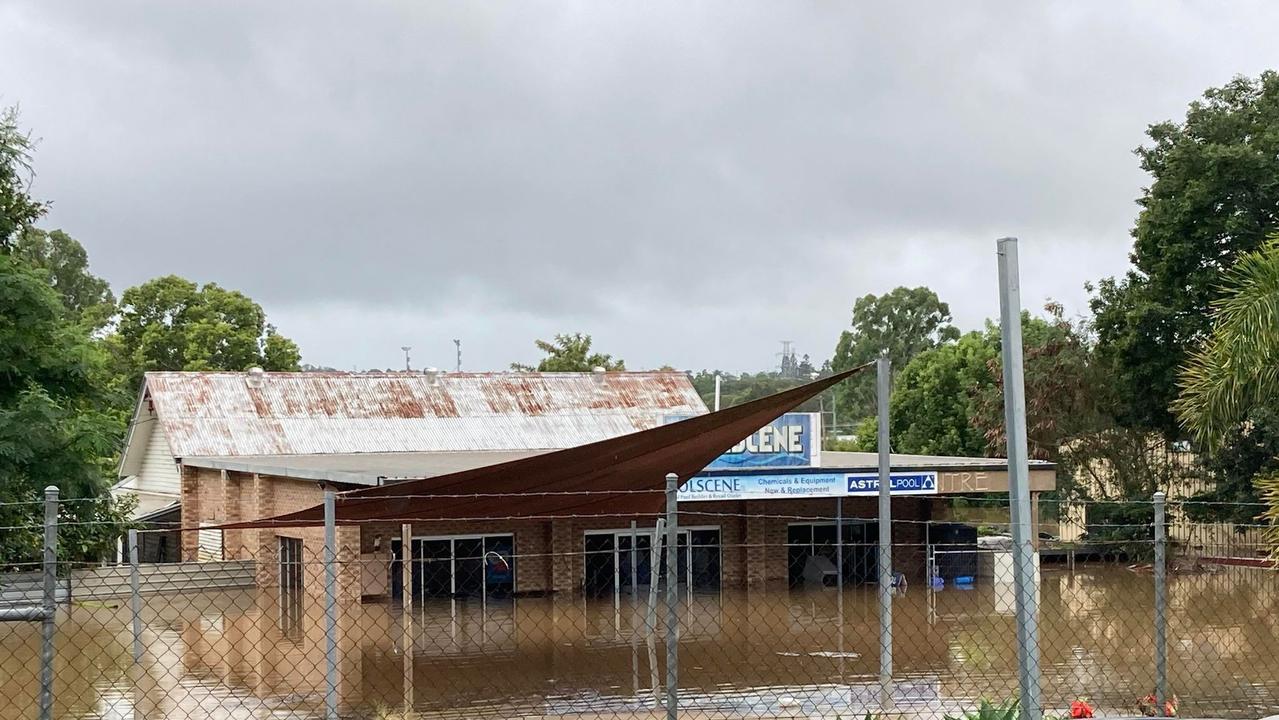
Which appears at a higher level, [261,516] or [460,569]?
[261,516]

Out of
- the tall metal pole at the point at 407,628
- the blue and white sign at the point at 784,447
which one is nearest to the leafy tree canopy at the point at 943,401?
the blue and white sign at the point at 784,447

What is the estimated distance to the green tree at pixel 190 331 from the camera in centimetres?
5372

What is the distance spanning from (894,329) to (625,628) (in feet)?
195

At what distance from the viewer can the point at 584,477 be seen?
8.97m

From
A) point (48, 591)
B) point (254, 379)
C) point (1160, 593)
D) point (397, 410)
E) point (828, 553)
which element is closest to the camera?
point (48, 591)

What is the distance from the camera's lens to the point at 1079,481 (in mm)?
39344

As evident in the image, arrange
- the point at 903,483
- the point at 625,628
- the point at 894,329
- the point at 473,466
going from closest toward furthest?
the point at 625,628 < the point at 903,483 < the point at 473,466 < the point at 894,329

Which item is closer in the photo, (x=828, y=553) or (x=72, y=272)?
(x=828, y=553)

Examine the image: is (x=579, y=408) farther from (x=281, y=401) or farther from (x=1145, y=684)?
(x=1145, y=684)

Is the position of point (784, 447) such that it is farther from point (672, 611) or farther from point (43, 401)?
point (672, 611)

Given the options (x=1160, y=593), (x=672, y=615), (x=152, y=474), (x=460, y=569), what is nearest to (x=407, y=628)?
(x=460, y=569)

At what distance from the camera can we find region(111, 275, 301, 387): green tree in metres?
53.7

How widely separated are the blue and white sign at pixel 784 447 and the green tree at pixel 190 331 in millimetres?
29300

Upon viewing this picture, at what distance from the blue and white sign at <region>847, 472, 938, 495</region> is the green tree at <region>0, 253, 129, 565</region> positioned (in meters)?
18.4
